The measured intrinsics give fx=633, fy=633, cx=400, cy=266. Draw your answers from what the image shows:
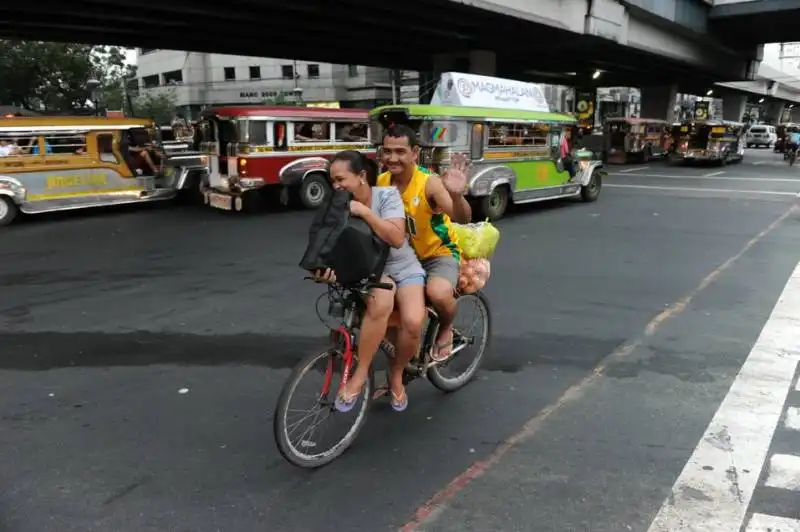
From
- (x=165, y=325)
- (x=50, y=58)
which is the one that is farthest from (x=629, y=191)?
(x=50, y=58)

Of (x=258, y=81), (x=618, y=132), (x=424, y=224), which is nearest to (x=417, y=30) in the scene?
(x=618, y=132)

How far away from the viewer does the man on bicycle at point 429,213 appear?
3.54 m

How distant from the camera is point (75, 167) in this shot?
42.4ft

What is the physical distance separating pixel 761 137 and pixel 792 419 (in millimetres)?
50278

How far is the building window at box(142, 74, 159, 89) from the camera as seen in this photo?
69.0m

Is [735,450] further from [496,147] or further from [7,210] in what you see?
→ [7,210]

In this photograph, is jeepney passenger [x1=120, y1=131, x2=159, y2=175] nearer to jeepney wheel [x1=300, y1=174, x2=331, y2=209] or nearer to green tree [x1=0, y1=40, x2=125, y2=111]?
jeepney wheel [x1=300, y1=174, x2=331, y2=209]

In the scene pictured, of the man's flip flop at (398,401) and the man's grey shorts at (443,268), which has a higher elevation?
the man's grey shorts at (443,268)

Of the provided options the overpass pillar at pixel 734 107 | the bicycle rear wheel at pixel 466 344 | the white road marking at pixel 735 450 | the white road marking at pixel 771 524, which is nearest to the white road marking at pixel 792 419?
the white road marking at pixel 735 450

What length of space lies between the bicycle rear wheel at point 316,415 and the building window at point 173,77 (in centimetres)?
6636

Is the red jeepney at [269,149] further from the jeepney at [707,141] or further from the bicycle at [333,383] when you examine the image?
the jeepney at [707,141]

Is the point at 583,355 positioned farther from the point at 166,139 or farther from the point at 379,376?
the point at 166,139

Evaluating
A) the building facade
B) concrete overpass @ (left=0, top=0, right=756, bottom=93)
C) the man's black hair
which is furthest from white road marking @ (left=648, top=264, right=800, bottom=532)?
the building facade

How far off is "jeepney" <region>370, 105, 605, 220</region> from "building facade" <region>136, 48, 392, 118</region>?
134ft
